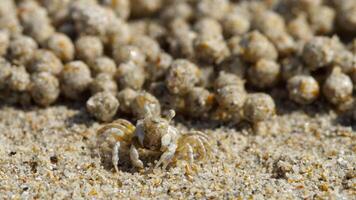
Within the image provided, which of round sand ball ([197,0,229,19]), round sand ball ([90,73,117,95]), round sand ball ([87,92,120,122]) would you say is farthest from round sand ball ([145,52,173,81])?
round sand ball ([197,0,229,19])

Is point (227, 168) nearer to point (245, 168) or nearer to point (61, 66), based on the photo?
point (245, 168)

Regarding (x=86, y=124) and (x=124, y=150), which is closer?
(x=124, y=150)

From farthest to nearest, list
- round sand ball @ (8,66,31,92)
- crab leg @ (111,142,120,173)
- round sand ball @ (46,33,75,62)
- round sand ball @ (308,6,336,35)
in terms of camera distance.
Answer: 1. round sand ball @ (308,6,336,35)
2. round sand ball @ (46,33,75,62)
3. round sand ball @ (8,66,31,92)
4. crab leg @ (111,142,120,173)

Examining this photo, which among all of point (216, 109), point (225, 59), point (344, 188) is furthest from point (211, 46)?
point (344, 188)

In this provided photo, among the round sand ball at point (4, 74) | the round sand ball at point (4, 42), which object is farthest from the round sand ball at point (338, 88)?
the round sand ball at point (4, 42)

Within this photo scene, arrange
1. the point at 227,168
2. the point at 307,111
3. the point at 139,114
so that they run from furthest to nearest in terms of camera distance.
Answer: the point at 307,111 → the point at 139,114 → the point at 227,168

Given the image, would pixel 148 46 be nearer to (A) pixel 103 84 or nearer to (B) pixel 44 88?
(A) pixel 103 84

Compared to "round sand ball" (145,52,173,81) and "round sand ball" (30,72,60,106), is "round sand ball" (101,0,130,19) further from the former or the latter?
"round sand ball" (30,72,60,106)
